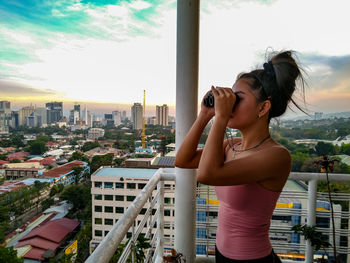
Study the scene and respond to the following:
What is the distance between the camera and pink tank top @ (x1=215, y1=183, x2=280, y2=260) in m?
0.72

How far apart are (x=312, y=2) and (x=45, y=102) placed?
291 centimetres

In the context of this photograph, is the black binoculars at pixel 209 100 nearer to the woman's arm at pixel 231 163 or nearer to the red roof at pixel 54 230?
the woman's arm at pixel 231 163

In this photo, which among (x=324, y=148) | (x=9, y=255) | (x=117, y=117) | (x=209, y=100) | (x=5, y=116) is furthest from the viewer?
(x=117, y=117)

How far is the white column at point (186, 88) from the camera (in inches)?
67.4

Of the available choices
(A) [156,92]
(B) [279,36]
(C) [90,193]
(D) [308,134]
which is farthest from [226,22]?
(C) [90,193]

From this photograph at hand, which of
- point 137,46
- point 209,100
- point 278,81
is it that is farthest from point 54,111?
point 278,81

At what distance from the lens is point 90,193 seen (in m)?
1.72

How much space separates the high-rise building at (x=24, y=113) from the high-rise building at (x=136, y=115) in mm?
957

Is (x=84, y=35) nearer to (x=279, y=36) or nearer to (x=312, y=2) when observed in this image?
(x=279, y=36)

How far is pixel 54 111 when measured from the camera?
1.94 meters

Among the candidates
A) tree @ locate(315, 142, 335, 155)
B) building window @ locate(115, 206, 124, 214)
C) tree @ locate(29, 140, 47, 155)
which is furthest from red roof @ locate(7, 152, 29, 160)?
tree @ locate(315, 142, 335, 155)

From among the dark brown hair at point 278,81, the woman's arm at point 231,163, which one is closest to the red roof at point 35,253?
the woman's arm at point 231,163

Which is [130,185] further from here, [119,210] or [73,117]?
[73,117]

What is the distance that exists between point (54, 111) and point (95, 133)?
380 mm
